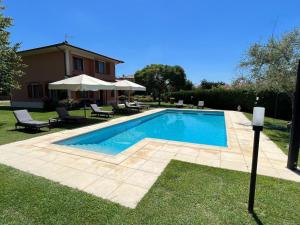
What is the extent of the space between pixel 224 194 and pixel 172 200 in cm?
101

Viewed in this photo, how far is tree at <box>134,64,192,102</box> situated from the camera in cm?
2789

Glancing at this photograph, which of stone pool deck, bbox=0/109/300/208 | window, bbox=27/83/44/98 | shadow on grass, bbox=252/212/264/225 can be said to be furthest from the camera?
window, bbox=27/83/44/98

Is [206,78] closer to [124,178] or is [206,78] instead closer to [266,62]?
[266,62]

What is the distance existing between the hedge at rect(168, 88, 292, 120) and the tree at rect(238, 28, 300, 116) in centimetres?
377

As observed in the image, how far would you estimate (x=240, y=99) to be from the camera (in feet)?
69.4

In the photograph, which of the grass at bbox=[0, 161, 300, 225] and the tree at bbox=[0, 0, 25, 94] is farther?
the tree at bbox=[0, 0, 25, 94]

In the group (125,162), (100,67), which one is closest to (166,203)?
(125,162)

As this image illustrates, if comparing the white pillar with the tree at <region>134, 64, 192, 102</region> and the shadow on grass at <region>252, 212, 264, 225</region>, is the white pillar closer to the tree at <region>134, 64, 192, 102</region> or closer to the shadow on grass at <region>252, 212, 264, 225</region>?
the tree at <region>134, 64, 192, 102</region>

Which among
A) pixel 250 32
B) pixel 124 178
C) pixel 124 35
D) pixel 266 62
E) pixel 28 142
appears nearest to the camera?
pixel 124 178

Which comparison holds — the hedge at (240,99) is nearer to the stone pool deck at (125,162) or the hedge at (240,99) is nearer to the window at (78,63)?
the stone pool deck at (125,162)

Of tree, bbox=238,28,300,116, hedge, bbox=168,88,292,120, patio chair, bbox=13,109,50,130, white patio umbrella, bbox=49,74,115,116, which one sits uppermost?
tree, bbox=238,28,300,116

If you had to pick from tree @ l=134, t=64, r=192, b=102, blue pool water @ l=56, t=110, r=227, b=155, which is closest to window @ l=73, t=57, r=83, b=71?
blue pool water @ l=56, t=110, r=227, b=155

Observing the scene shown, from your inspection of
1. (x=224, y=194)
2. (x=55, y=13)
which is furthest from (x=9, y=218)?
(x=55, y=13)

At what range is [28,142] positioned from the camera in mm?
6629
